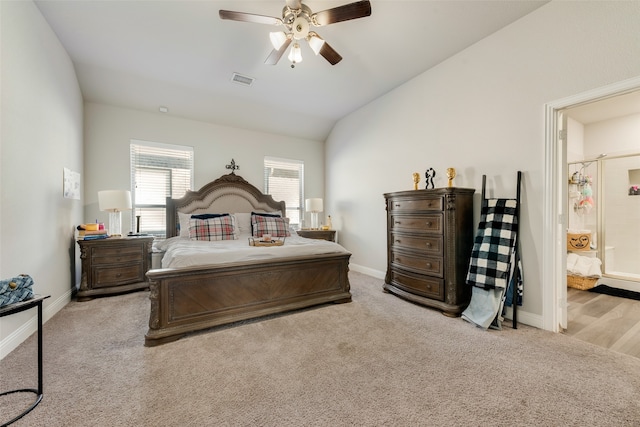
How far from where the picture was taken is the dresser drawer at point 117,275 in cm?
336

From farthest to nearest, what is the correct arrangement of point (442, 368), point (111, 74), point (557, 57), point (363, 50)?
1. point (111, 74)
2. point (363, 50)
3. point (557, 57)
4. point (442, 368)

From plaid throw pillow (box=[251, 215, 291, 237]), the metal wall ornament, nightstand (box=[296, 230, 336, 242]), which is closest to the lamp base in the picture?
plaid throw pillow (box=[251, 215, 291, 237])

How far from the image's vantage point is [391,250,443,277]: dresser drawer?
291 cm

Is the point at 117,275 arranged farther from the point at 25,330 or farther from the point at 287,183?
the point at 287,183

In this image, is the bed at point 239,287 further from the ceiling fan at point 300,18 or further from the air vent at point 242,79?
the air vent at point 242,79

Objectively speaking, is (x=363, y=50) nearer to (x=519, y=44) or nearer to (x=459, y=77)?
(x=459, y=77)

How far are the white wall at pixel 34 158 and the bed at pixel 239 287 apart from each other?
1.09 metres

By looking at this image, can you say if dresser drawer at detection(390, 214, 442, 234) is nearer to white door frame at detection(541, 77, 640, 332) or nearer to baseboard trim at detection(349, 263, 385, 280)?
white door frame at detection(541, 77, 640, 332)

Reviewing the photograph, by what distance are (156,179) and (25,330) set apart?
2.70m

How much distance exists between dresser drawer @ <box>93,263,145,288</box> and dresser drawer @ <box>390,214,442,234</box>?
362 centimetres

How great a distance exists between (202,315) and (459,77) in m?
3.91

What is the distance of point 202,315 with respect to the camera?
7.94 feet

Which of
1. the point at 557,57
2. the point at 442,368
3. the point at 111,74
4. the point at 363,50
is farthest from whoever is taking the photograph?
the point at 111,74

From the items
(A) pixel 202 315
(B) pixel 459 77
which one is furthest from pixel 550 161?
(A) pixel 202 315
